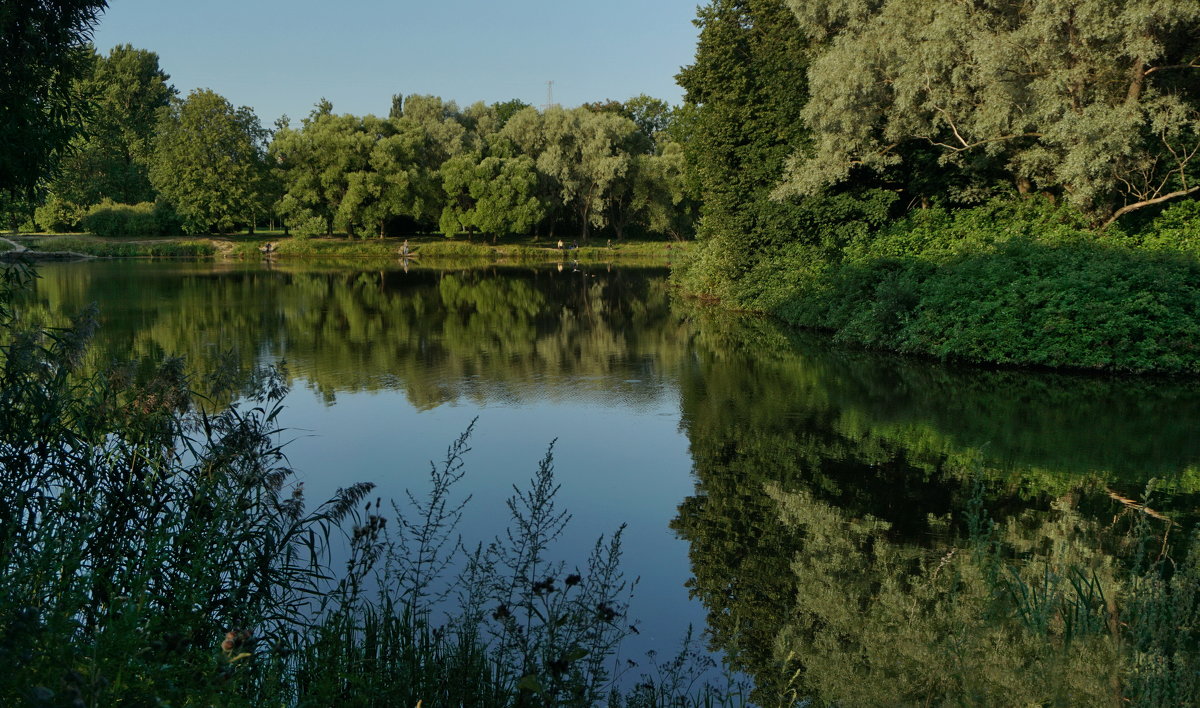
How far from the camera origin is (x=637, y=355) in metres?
19.6

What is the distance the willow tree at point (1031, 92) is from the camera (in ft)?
55.2

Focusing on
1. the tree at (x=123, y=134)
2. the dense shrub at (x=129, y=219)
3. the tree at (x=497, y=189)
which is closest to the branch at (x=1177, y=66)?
the tree at (x=497, y=189)

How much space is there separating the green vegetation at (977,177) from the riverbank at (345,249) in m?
31.6

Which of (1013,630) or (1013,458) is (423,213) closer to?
(1013,458)

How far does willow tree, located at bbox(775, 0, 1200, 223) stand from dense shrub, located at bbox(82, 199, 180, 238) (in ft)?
181

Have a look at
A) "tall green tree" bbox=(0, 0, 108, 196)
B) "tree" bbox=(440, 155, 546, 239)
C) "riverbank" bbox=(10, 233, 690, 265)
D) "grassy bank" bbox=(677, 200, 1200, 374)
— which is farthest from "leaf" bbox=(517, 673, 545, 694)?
"tree" bbox=(440, 155, 546, 239)

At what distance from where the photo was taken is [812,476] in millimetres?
9906

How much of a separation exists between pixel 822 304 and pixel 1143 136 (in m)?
7.69

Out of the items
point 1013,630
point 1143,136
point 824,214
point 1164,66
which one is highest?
point 1164,66

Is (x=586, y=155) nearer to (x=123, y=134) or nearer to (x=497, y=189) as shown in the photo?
(x=497, y=189)

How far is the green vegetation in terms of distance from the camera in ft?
53.1

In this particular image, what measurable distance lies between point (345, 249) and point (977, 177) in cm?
4589

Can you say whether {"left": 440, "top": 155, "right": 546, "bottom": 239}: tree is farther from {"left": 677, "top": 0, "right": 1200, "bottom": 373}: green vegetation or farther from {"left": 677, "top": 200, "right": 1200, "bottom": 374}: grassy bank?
{"left": 677, "top": 200, "right": 1200, "bottom": 374}: grassy bank

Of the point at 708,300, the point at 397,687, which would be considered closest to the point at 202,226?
the point at 708,300
